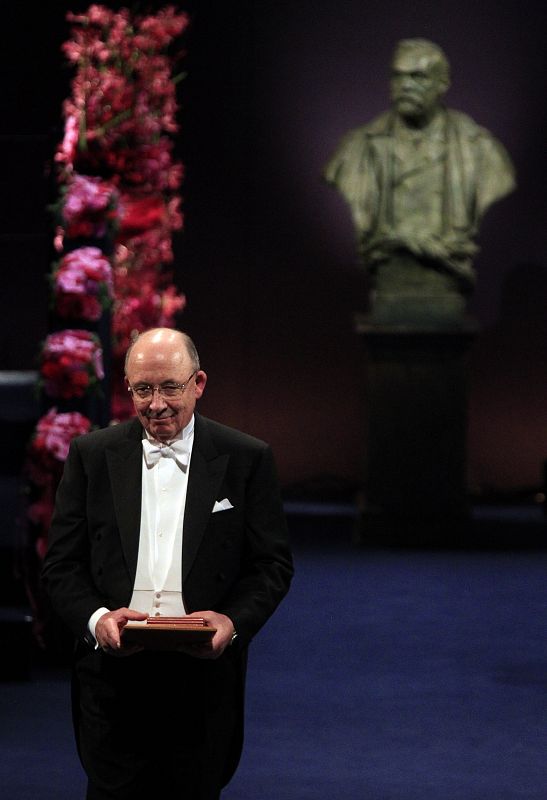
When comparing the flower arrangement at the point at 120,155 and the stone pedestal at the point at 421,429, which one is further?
the stone pedestal at the point at 421,429

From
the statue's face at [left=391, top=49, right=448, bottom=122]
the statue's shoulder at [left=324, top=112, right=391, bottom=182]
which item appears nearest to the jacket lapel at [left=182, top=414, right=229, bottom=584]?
the statue's face at [left=391, top=49, right=448, bottom=122]

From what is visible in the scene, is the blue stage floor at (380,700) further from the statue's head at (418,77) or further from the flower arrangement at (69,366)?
the statue's head at (418,77)

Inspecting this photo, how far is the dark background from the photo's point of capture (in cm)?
1081

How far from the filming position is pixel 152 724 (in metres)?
2.43

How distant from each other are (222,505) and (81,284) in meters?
2.85

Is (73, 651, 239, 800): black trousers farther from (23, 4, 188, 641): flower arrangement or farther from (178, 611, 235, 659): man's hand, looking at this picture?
(23, 4, 188, 641): flower arrangement

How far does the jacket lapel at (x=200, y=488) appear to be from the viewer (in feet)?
7.84

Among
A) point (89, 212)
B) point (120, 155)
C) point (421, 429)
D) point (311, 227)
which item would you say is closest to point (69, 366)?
point (89, 212)

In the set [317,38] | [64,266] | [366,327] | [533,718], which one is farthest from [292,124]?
[533,718]

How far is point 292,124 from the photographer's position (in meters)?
10.9

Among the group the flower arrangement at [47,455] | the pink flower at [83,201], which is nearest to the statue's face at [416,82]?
the pink flower at [83,201]

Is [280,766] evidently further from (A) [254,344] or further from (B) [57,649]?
(A) [254,344]

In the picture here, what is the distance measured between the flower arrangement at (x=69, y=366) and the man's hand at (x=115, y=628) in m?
2.87

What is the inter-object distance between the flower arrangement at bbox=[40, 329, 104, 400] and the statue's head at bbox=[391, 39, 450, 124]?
3.63 meters
